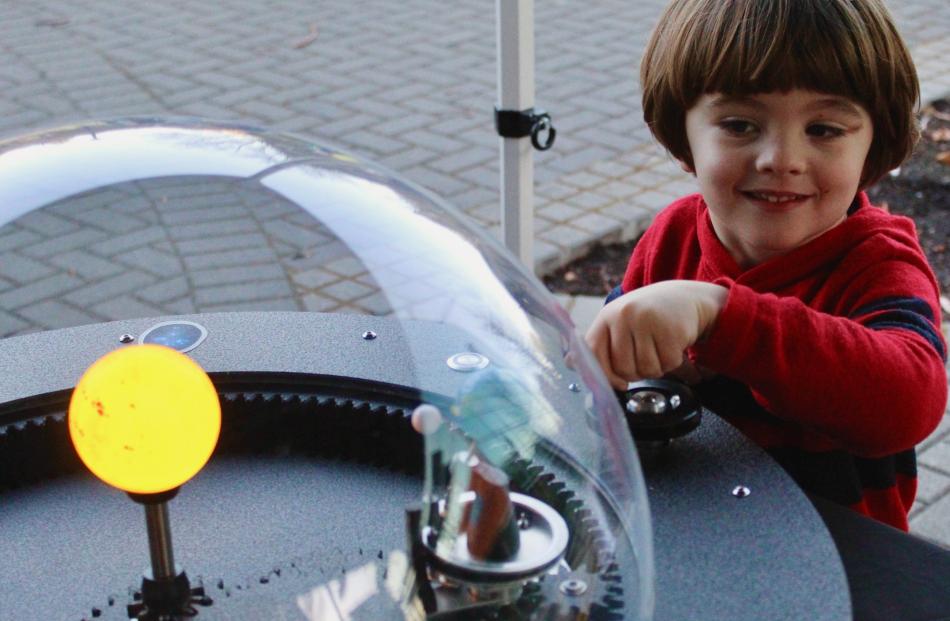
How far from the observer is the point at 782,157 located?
1110 millimetres

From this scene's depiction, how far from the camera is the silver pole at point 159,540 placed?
782mm

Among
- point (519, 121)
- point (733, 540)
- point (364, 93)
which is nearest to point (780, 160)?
point (733, 540)

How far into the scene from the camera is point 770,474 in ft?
3.34

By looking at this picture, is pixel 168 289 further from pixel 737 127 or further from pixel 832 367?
pixel 832 367

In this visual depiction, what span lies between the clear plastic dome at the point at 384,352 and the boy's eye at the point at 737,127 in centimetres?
31

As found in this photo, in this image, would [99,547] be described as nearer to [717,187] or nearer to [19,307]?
[717,187]

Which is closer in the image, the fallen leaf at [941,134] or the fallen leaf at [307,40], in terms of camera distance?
the fallen leaf at [941,134]

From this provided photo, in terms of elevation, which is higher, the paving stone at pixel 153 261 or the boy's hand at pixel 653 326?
the boy's hand at pixel 653 326

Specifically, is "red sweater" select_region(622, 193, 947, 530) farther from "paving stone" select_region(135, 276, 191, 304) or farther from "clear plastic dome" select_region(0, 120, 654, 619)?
"paving stone" select_region(135, 276, 191, 304)

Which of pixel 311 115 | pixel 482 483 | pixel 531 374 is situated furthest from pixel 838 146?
pixel 311 115

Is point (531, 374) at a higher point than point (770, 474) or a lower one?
higher

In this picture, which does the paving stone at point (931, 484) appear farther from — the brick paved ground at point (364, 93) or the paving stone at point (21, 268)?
the paving stone at point (21, 268)

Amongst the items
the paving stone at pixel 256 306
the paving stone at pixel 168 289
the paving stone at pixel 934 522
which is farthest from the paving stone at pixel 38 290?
the paving stone at pixel 934 522

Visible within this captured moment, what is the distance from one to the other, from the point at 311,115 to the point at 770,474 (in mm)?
3300
